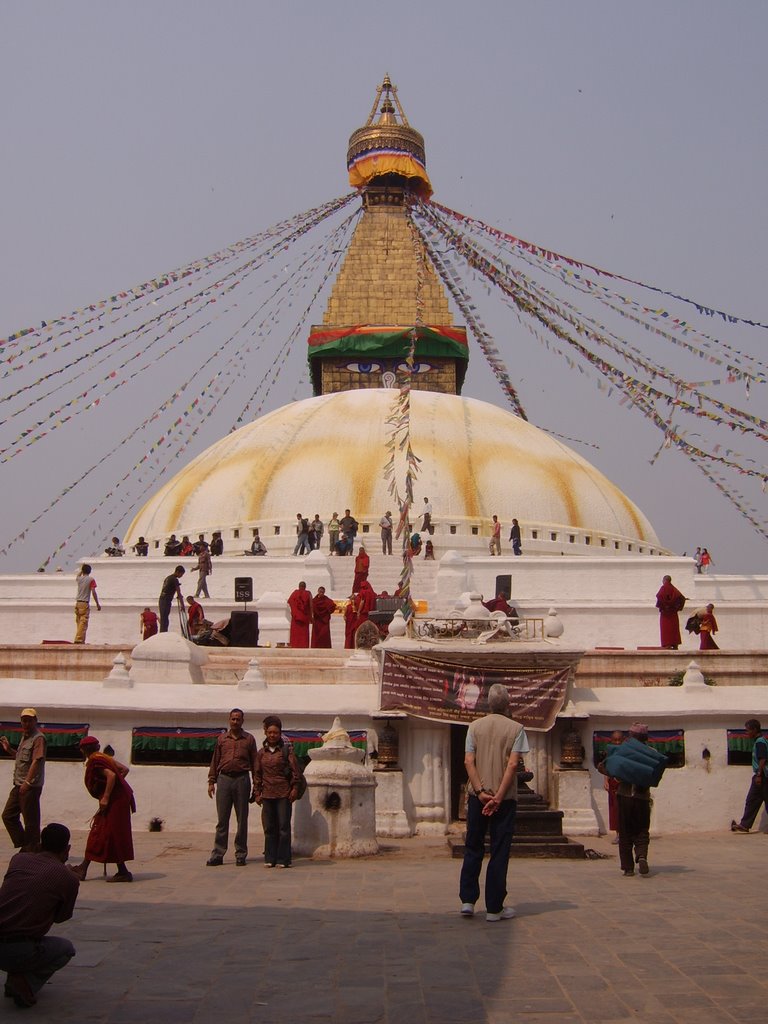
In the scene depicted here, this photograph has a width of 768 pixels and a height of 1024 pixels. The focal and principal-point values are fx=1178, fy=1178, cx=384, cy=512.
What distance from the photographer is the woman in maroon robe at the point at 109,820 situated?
7156 mm

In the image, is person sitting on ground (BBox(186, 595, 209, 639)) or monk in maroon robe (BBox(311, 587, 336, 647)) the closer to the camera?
monk in maroon robe (BBox(311, 587, 336, 647))

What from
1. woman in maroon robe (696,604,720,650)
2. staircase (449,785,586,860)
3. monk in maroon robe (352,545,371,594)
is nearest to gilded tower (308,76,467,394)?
monk in maroon robe (352,545,371,594)

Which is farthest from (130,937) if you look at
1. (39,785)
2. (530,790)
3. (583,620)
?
(583,620)

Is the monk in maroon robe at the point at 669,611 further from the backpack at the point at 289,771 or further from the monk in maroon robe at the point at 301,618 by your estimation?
the backpack at the point at 289,771

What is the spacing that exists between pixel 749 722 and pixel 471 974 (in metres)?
6.02

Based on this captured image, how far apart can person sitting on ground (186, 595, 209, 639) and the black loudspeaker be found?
22.5 inches

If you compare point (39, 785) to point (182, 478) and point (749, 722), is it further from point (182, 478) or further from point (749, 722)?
point (182, 478)

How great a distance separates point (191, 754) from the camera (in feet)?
33.4

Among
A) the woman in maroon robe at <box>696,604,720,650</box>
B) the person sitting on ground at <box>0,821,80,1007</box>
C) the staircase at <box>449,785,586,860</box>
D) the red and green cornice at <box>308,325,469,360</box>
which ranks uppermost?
the red and green cornice at <box>308,325,469,360</box>

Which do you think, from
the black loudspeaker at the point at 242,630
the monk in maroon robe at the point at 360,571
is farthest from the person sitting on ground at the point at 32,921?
the monk in maroon robe at the point at 360,571

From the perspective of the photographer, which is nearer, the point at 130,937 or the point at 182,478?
the point at 130,937

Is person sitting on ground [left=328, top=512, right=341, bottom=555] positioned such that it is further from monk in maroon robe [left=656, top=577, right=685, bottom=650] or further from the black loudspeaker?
monk in maroon robe [left=656, top=577, right=685, bottom=650]

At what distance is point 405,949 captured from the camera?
16.9 feet

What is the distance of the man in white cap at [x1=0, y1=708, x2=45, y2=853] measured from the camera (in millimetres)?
7402
